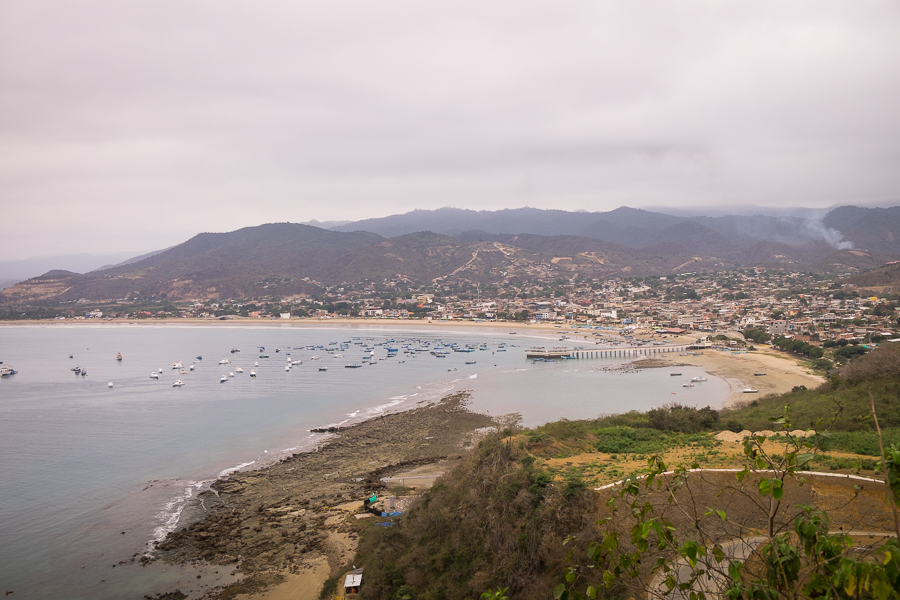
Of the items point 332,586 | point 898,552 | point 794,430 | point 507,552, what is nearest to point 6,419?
point 332,586

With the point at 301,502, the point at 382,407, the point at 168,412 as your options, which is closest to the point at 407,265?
the point at 168,412

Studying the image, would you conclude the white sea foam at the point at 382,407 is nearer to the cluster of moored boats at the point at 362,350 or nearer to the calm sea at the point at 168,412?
the calm sea at the point at 168,412

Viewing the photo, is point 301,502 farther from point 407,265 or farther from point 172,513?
point 407,265

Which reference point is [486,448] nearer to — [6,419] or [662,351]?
[6,419]

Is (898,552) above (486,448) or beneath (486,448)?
above

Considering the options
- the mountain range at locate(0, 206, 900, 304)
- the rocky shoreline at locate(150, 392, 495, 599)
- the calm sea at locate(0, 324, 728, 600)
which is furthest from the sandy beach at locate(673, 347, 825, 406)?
the mountain range at locate(0, 206, 900, 304)
